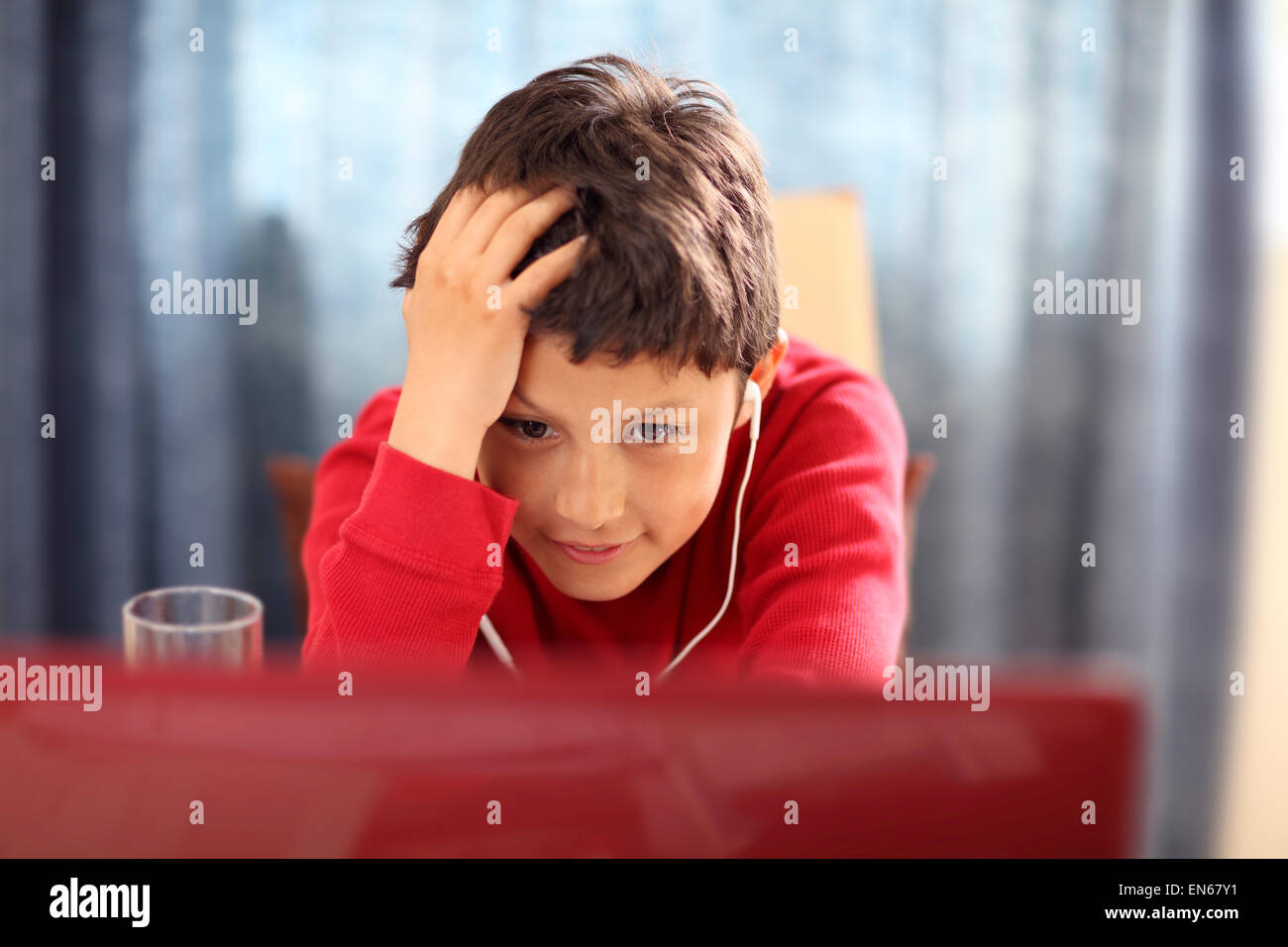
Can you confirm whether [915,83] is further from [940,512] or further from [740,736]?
[740,736]

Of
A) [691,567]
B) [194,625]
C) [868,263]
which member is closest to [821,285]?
[691,567]

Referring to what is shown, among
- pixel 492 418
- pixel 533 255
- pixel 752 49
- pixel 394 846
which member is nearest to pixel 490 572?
pixel 492 418

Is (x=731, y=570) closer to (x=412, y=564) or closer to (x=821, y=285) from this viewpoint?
(x=412, y=564)

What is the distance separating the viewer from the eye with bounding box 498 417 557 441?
81cm

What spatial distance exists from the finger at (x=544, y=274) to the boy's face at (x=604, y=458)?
0.03 m

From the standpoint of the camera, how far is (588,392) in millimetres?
765

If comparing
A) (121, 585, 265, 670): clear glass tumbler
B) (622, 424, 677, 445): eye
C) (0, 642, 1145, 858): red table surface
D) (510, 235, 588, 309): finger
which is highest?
(510, 235, 588, 309): finger

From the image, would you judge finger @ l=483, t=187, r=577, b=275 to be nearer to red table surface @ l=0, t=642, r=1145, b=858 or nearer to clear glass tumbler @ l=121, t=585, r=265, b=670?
clear glass tumbler @ l=121, t=585, r=265, b=670

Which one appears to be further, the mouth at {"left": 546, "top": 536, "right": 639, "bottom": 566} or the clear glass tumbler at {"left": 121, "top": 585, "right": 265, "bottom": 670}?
the mouth at {"left": 546, "top": 536, "right": 639, "bottom": 566}

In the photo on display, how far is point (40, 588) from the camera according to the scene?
2029 millimetres

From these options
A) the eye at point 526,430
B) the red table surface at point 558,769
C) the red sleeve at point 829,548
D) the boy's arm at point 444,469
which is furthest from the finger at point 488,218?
the red table surface at point 558,769

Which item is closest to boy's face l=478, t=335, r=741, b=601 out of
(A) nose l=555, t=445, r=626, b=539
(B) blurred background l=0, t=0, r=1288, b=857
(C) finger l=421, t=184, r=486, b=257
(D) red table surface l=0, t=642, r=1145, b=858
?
(A) nose l=555, t=445, r=626, b=539

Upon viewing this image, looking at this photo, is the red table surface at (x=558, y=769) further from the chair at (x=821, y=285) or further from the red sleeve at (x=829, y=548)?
the chair at (x=821, y=285)

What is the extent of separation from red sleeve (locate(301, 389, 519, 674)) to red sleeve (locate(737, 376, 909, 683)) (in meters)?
0.21
